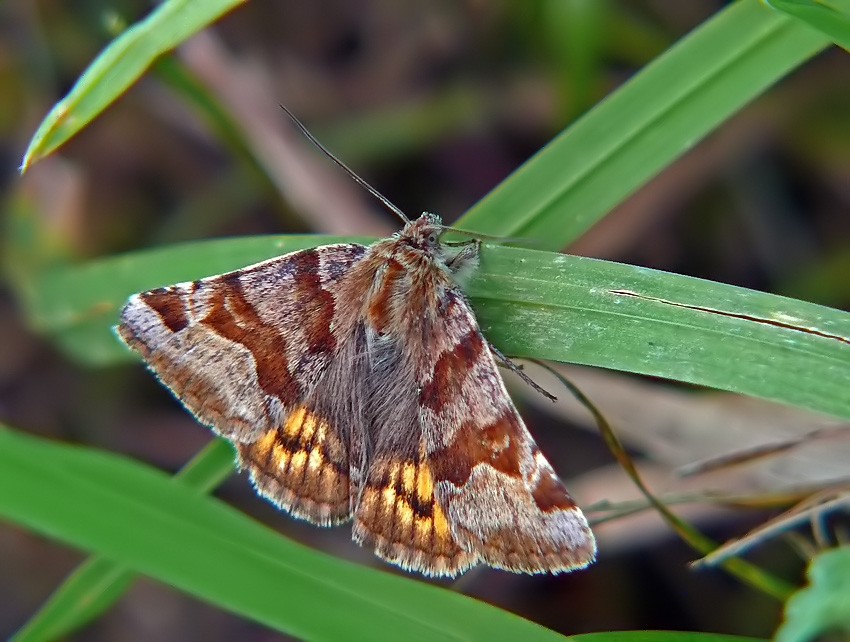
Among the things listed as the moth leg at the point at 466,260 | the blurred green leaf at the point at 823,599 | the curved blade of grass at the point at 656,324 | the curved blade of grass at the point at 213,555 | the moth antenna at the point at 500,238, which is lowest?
the curved blade of grass at the point at 213,555

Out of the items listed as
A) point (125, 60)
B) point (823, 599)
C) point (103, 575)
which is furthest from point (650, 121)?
point (103, 575)

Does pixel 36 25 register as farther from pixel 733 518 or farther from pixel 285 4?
pixel 733 518

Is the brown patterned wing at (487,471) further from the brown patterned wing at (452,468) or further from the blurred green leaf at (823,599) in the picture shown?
the blurred green leaf at (823,599)

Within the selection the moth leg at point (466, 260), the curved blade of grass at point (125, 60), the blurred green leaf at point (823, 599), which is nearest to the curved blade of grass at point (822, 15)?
the moth leg at point (466, 260)

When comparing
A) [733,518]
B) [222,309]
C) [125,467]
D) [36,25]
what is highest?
[36,25]

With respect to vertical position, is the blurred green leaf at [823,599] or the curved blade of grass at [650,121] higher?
the curved blade of grass at [650,121]

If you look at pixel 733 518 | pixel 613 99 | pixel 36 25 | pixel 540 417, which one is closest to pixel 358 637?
pixel 613 99
